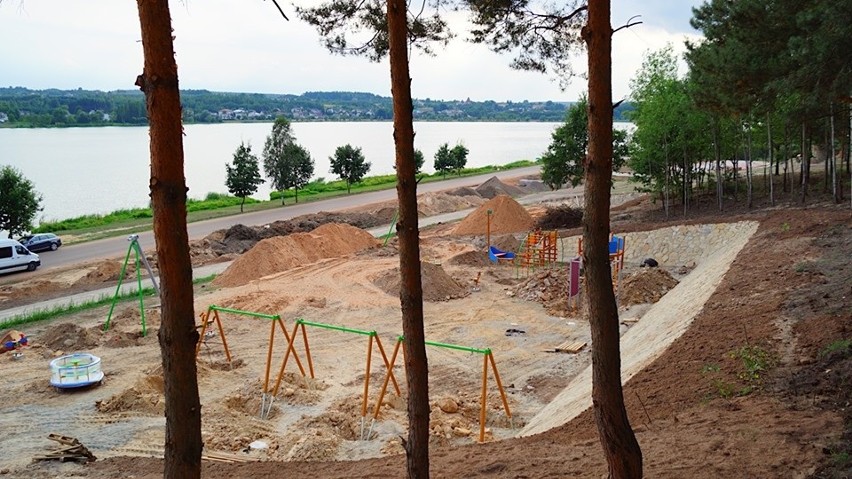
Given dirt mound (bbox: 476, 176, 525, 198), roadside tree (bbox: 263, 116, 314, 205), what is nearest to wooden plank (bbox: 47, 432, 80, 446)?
roadside tree (bbox: 263, 116, 314, 205)

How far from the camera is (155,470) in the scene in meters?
9.79

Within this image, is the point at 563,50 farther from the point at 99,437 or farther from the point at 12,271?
the point at 12,271

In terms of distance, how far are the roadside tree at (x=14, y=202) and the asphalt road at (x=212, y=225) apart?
1953 mm

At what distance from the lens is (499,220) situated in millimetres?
34156

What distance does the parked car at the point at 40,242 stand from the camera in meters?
32.6

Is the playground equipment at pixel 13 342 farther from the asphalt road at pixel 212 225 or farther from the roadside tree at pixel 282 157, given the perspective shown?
the roadside tree at pixel 282 157

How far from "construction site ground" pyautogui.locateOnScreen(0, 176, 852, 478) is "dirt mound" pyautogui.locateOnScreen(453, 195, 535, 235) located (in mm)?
6873

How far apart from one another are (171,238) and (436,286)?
18363 millimetres

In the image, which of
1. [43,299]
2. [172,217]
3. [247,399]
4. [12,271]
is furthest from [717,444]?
[12,271]

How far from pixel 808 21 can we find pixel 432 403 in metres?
10.5

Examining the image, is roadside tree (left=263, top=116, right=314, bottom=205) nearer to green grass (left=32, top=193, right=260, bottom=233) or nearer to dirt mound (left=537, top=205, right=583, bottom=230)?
green grass (left=32, top=193, right=260, bottom=233)

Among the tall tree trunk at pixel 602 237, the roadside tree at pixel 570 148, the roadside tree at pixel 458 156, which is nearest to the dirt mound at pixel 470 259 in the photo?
the roadside tree at pixel 570 148

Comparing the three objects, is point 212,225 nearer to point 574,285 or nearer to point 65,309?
point 65,309

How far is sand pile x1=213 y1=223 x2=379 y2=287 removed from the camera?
25.7 metres
